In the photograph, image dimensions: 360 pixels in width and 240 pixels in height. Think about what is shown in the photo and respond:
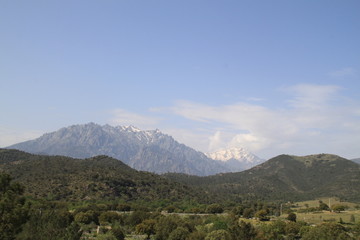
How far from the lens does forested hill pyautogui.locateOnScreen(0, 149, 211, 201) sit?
107125mm

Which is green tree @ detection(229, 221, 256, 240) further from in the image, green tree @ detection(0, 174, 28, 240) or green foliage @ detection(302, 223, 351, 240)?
green tree @ detection(0, 174, 28, 240)

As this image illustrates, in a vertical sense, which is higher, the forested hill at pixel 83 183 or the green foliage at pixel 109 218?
the forested hill at pixel 83 183

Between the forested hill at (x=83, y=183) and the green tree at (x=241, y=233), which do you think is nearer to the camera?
the green tree at (x=241, y=233)

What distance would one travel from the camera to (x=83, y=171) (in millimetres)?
130500

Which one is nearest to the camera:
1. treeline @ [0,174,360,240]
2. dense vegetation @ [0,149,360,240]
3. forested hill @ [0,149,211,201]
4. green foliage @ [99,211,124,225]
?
treeline @ [0,174,360,240]

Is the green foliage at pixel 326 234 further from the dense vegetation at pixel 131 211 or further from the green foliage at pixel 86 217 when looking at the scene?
the green foliage at pixel 86 217

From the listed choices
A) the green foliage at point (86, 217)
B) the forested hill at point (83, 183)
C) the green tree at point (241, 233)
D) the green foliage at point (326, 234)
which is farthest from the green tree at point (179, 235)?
the forested hill at point (83, 183)

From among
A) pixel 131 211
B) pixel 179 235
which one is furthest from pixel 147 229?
pixel 131 211

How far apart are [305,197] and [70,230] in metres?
165

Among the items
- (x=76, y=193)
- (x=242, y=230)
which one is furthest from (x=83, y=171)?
(x=242, y=230)

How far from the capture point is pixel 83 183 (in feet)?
379

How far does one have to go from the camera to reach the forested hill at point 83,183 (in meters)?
107

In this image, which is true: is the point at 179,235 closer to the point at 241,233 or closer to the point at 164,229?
the point at 164,229

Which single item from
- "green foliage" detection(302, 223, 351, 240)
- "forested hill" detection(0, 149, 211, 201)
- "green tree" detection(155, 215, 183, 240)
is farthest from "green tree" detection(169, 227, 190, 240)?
"forested hill" detection(0, 149, 211, 201)
